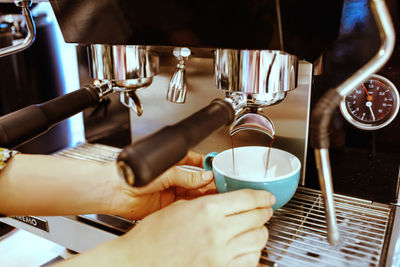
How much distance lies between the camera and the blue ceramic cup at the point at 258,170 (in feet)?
1.53

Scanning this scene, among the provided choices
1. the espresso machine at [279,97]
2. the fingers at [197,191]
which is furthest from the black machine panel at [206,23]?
the fingers at [197,191]

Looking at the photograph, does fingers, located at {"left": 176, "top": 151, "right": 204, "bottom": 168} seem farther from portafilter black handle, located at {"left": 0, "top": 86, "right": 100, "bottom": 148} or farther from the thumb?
portafilter black handle, located at {"left": 0, "top": 86, "right": 100, "bottom": 148}

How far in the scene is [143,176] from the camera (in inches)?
11.4

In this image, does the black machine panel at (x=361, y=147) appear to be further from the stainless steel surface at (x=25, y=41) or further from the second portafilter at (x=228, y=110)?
the stainless steel surface at (x=25, y=41)

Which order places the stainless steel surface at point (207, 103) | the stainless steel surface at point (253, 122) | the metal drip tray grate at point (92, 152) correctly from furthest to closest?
the metal drip tray grate at point (92, 152) → the stainless steel surface at point (207, 103) → the stainless steel surface at point (253, 122)

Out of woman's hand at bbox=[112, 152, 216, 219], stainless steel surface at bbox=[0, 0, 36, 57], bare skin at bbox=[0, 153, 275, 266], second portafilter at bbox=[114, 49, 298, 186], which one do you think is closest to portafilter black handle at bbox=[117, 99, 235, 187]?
second portafilter at bbox=[114, 49, 298, 186]

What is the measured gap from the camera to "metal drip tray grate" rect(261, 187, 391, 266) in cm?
44

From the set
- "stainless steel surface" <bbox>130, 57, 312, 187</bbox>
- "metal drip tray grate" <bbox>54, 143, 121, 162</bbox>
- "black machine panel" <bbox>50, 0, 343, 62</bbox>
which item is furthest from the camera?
"metal drip tray grate" <bbox>54, 143, 121, 162</bbox>

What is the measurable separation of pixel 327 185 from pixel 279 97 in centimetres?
15

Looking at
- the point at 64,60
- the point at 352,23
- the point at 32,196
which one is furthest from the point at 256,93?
the point at 64,60

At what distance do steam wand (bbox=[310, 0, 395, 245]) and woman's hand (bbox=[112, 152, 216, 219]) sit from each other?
0.22m

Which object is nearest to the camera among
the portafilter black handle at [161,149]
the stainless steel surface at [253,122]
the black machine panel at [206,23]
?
the portafilter black handle at [161,149]

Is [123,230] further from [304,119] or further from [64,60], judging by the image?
[64,60]

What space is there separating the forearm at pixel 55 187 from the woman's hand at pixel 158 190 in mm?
13
